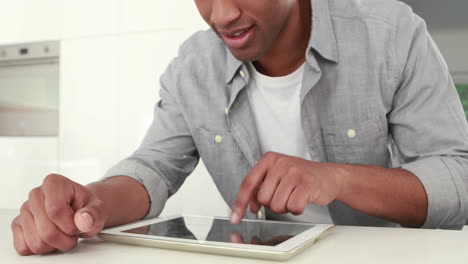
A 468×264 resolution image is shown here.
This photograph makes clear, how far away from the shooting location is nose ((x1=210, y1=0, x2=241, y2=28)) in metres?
0.89

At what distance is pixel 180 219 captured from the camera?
727mm

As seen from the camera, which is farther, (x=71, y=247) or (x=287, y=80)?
(x=287, y=80)

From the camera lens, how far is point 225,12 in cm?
90

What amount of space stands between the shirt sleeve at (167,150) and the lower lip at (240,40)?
0.25m

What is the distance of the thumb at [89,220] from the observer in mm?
551

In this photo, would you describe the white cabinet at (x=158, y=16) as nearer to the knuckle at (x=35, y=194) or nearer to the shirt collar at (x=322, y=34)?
the shirt collar at (x=322, y=34)

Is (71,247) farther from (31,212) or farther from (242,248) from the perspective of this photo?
(242,248)

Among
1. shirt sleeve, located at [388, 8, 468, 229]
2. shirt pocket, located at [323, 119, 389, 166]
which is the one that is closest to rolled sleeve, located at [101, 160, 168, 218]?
shirt pocket, located at [323, 119, 389, 166]

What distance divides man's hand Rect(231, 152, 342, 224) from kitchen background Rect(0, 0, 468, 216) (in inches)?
55.4

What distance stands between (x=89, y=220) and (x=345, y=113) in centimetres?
64

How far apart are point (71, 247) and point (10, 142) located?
228 cm

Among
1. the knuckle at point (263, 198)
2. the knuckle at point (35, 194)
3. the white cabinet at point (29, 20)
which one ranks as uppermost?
the white cabinet at point (29, 20)

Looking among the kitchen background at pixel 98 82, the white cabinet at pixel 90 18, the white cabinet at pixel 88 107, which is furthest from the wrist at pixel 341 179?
the white cabinet at pixel 90 18

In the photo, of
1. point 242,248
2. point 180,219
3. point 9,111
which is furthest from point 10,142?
point 242,248
